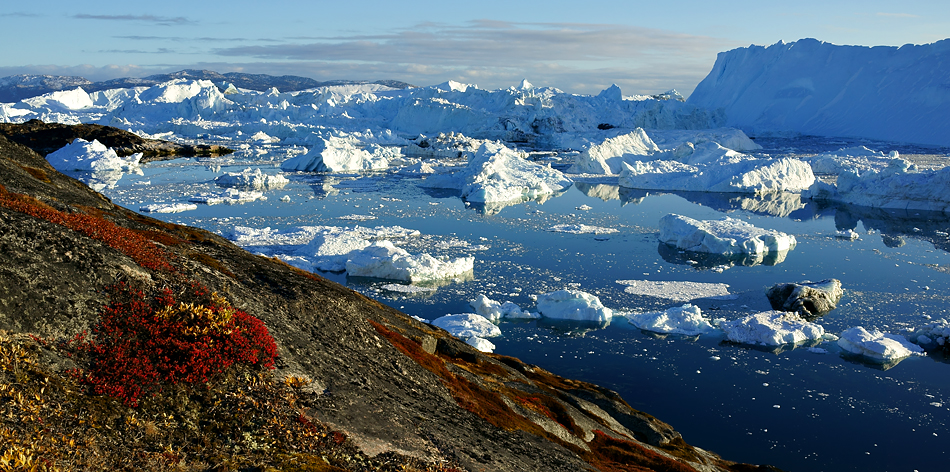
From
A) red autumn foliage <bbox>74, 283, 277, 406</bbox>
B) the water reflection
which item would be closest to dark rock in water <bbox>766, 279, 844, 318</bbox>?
the water reflection

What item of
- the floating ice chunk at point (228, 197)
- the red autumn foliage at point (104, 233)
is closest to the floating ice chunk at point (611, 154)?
the floating ice chunk at point (228, 197)

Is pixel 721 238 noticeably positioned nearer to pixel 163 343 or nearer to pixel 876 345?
pixel 876 345

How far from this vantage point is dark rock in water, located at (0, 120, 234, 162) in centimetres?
4984

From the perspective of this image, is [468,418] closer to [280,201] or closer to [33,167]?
[33,167]

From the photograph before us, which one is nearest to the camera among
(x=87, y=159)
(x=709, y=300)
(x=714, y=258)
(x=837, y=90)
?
(x=709, y=300)

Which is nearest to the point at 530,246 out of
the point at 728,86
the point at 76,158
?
the point at 76,158

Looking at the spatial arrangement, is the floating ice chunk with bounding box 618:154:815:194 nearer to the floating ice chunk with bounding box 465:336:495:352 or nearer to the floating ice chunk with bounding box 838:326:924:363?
the floating ice chunk with bounding box 838:326:924:363

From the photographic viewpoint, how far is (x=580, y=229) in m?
25.2

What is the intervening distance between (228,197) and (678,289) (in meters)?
21.5

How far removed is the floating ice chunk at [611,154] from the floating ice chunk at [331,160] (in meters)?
14.3

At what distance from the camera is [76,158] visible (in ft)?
138

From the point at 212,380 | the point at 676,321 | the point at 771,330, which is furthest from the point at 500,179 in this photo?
the point at 212,380

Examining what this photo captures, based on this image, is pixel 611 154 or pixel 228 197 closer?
pixel 228 197

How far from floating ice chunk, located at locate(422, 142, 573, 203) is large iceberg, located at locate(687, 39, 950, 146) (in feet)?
157
